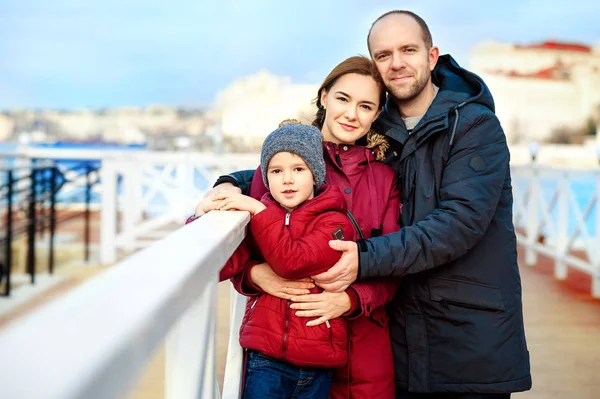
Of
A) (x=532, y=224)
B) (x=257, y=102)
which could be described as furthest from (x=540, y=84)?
(x=532, y=224)

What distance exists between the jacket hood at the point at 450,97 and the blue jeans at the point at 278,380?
0.67 meters

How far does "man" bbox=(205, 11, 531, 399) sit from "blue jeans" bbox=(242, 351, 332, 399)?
0.99ft

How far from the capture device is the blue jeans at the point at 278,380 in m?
1.50

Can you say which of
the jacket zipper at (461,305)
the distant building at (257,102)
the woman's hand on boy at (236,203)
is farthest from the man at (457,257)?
the distant building at (257,102)

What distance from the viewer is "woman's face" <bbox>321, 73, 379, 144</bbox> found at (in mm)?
1751

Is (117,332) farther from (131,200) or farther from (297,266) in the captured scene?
(131,200)

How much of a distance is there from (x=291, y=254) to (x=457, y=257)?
0.46 meters

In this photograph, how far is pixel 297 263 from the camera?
1447 mm

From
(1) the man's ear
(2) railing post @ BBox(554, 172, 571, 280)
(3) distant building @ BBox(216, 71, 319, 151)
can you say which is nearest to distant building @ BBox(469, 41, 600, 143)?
(3) distant building @ BBox(216, 71, 319, 151)

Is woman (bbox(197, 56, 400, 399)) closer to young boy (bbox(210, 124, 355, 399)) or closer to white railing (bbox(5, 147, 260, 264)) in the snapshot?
young boy (bbox(210, 124, 355, 399))

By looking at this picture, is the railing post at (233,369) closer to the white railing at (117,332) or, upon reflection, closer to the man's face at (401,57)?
the white railing at (117,332)

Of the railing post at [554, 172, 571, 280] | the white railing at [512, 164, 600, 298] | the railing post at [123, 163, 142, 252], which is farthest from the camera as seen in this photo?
the railing post at [123, 163, 142, 252]

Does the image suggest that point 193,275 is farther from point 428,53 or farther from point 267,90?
point 267,90

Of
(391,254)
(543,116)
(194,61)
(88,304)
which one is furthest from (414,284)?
(543,116)
